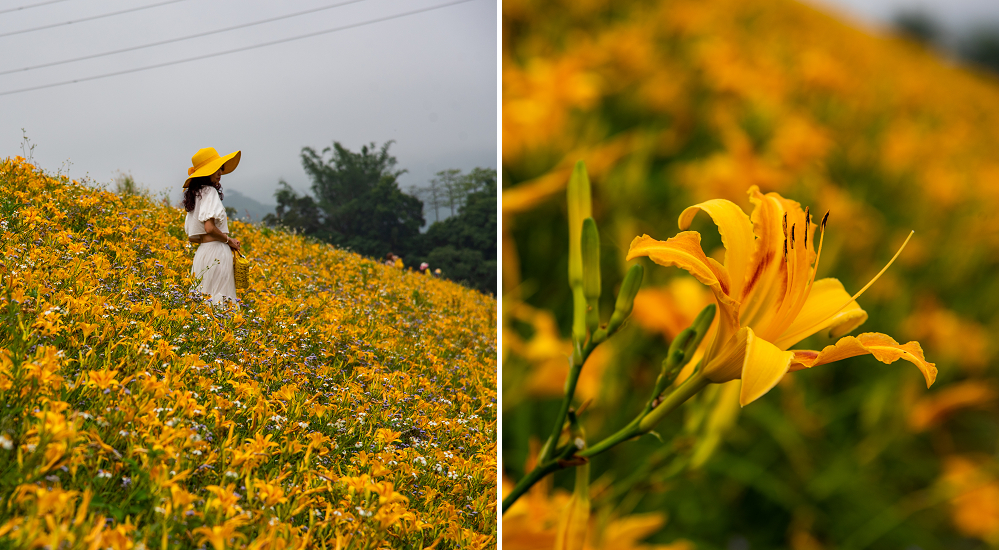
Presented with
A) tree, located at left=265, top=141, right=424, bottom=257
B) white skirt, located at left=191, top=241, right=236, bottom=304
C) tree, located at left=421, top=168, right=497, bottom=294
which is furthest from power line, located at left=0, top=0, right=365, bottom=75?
tree, located at left=265, top=141, right=424, bottom=257

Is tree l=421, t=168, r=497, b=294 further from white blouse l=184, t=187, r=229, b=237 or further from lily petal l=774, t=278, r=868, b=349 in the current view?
lily petal l=774, t=278, r=868, b=349

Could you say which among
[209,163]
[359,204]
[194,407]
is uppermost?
[359,204]

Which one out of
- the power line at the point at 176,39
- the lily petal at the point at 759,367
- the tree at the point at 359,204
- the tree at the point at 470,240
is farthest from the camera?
the tree at the point at 359,204

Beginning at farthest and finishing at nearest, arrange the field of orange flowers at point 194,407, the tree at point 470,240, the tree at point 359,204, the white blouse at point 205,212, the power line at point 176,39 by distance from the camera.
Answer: the tree at point 359,204 → the tree at point 470,240 → the white blouse at point 205,212 → the power line at point 176,39 → the field of orange flowers at point 194,407

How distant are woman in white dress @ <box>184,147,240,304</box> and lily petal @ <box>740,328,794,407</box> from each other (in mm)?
1124

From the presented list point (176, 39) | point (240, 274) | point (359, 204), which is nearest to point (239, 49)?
point (176, 39)

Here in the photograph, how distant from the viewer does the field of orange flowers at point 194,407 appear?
585mm

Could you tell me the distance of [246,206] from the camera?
1.46 meters

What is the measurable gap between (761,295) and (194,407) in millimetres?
726

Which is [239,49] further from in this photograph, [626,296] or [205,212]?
[626,296]

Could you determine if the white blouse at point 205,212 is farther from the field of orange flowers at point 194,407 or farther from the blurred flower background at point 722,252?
the blurred flower background at point 722,252

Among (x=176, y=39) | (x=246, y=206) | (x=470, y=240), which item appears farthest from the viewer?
(x=470, y=240)

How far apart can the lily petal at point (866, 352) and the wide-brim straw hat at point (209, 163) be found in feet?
3.96

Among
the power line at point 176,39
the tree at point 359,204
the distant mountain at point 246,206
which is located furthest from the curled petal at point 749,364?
the tree at point 359,204
